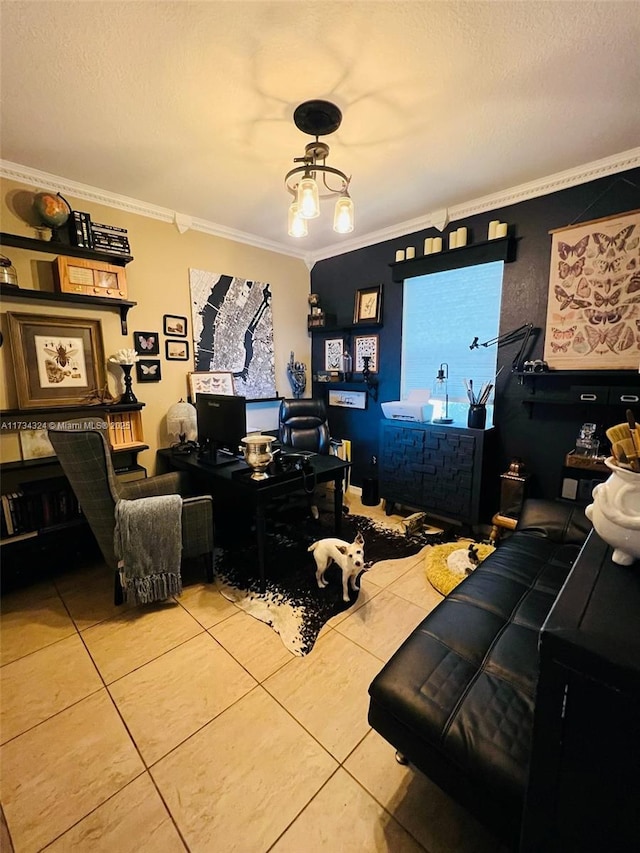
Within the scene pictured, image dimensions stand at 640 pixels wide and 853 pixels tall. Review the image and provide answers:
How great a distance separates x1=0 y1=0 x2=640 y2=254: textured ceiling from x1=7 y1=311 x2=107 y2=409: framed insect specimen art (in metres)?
1.01

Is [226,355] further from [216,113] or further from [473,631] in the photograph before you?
[473,631]

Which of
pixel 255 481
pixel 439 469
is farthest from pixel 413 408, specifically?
pixel 255 481

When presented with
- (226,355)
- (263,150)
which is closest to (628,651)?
(263,150)

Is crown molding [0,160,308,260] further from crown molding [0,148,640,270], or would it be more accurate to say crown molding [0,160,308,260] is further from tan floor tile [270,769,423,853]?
tan floor tile [270,769,423,853]

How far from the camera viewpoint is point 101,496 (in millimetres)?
1921

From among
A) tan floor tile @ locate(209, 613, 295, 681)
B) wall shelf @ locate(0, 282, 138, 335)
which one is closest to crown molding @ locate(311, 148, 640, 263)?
wall shelf @ locate(0, 282, 138, 335)

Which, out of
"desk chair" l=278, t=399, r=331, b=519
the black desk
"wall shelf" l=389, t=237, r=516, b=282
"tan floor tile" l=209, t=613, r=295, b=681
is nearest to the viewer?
"tan floor tile" l=209, t=613, r=295, b=681

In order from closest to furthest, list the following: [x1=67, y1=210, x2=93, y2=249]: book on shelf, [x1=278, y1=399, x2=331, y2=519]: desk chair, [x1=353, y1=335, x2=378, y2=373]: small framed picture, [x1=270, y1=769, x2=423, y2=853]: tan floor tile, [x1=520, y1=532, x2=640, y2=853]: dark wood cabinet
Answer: [x1=520, y1=532, x2=640, y2=853]: dark wood cabinet < [x1=270, y1=769, x2=423, y2=853]: tan floor tile < [x1=67, y1=210, x2=93, y2=249]: book on shelf < [x1=278, y1=399, x2=331, y2=519]: desk chair < [x1=353, y1=335, x2=378, y2=373]: small framed picture

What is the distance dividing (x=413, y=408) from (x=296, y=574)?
1627mm

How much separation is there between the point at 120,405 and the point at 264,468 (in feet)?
4.22

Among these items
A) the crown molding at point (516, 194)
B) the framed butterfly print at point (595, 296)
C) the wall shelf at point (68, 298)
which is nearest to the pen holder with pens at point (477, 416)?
the framed butterfly print at point (595, 296)

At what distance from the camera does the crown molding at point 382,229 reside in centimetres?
228

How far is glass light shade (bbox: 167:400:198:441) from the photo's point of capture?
10.1 feet

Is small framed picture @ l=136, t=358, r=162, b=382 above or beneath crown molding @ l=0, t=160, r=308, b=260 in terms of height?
beneath
